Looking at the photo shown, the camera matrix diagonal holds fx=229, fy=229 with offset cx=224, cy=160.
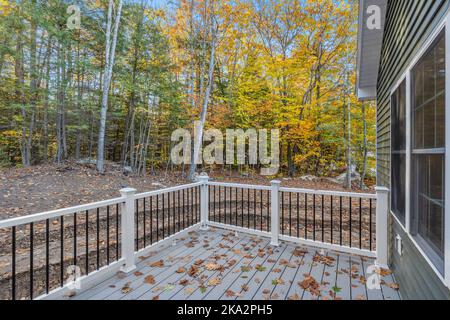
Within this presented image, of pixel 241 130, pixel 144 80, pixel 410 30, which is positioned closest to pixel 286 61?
pixel 241 130

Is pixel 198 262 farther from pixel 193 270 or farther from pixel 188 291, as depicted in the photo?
pixel 188 291

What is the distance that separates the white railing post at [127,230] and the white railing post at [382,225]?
125 inches

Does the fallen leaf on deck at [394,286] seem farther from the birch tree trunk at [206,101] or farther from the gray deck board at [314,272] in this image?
the birch tree trunk at [206,101]

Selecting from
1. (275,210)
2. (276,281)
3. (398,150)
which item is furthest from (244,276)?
(398,150)

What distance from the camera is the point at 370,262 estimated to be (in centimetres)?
311

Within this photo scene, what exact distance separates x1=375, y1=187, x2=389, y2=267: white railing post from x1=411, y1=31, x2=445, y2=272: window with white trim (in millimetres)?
987

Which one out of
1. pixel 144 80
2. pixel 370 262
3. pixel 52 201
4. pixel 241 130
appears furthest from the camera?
pixel 241 130

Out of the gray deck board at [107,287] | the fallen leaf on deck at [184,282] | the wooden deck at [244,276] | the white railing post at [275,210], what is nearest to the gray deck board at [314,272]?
the wooden deck at [244,276]

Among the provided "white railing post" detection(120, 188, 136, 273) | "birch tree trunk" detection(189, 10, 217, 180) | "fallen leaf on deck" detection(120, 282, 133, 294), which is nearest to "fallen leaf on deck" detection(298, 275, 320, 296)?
"fallen leaf on deck" detection(120, 282, 133, 294)

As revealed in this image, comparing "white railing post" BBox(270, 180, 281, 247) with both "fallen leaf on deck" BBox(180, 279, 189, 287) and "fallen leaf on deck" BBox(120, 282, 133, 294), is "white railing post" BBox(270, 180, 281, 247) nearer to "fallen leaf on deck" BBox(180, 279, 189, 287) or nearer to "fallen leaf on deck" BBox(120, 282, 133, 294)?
"fallen leaf on deck" BBox(180, 279, 189, 287)

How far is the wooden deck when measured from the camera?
2359mm

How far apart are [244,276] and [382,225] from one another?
6.29 ft

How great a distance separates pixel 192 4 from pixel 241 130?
558 centimetres
